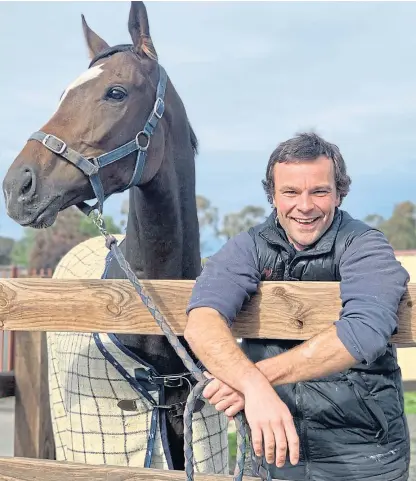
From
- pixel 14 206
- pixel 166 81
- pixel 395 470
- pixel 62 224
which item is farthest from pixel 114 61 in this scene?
pixel 62 224

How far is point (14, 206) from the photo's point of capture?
2246 millimetres

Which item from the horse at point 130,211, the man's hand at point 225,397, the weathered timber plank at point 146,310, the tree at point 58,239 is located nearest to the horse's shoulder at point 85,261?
the horse at point 130,211

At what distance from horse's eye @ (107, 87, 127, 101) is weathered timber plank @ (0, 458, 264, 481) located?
4.63 feet

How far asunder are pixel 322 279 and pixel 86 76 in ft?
4.29

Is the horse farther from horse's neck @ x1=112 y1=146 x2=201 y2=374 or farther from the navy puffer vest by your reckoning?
the navy puffer vest

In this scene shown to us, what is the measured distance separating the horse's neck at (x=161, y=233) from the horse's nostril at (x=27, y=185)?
1.81 ft

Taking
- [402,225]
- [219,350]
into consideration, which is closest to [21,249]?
[402,225]

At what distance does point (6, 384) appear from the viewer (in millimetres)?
3779

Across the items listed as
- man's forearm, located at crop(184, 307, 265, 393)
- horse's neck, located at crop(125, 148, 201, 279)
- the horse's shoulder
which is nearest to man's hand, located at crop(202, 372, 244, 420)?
man's forearm, located at crop(184, 307, 265, 393)

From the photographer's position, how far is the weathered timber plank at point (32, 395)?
378cm

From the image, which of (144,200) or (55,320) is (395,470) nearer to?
(55,320)

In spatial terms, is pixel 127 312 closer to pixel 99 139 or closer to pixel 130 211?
pixel 99 139

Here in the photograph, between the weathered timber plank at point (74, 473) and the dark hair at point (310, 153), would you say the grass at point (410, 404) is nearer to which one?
the dark hair at point (310, 153)

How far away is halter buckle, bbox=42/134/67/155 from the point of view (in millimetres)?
2340
